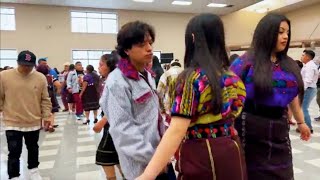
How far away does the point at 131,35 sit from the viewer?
1.35m

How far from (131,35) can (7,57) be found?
13818mm

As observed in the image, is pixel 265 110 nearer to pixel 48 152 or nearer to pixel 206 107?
pixel 206 107

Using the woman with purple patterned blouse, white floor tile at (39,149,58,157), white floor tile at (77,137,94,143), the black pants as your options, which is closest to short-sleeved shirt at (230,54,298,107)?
the woman with purple patterned blouse

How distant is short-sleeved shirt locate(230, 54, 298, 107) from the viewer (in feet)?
5.19

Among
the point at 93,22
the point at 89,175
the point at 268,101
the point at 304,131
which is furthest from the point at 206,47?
the point at 93,22

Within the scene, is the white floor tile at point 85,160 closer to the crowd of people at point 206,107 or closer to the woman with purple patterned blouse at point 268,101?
the crowd of people at point 206,107

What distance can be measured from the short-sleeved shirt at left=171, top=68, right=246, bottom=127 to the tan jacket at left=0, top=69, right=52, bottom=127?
2150mm

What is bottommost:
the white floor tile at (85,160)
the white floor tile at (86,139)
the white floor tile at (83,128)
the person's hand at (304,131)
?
the white floor tile at (83,128)

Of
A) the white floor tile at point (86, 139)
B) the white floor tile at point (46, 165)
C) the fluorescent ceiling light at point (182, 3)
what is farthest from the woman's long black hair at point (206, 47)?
the fluorescent ceiling light at point (182, 3)

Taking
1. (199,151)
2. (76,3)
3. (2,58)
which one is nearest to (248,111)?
(199,151)

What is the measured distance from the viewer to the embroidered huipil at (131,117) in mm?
1258

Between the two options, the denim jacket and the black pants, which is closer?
the black pants

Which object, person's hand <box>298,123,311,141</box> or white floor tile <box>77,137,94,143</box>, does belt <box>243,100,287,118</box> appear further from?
white floor tile <box>77,137,94,143</box>

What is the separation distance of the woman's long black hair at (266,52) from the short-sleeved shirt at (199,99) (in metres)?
0.46
